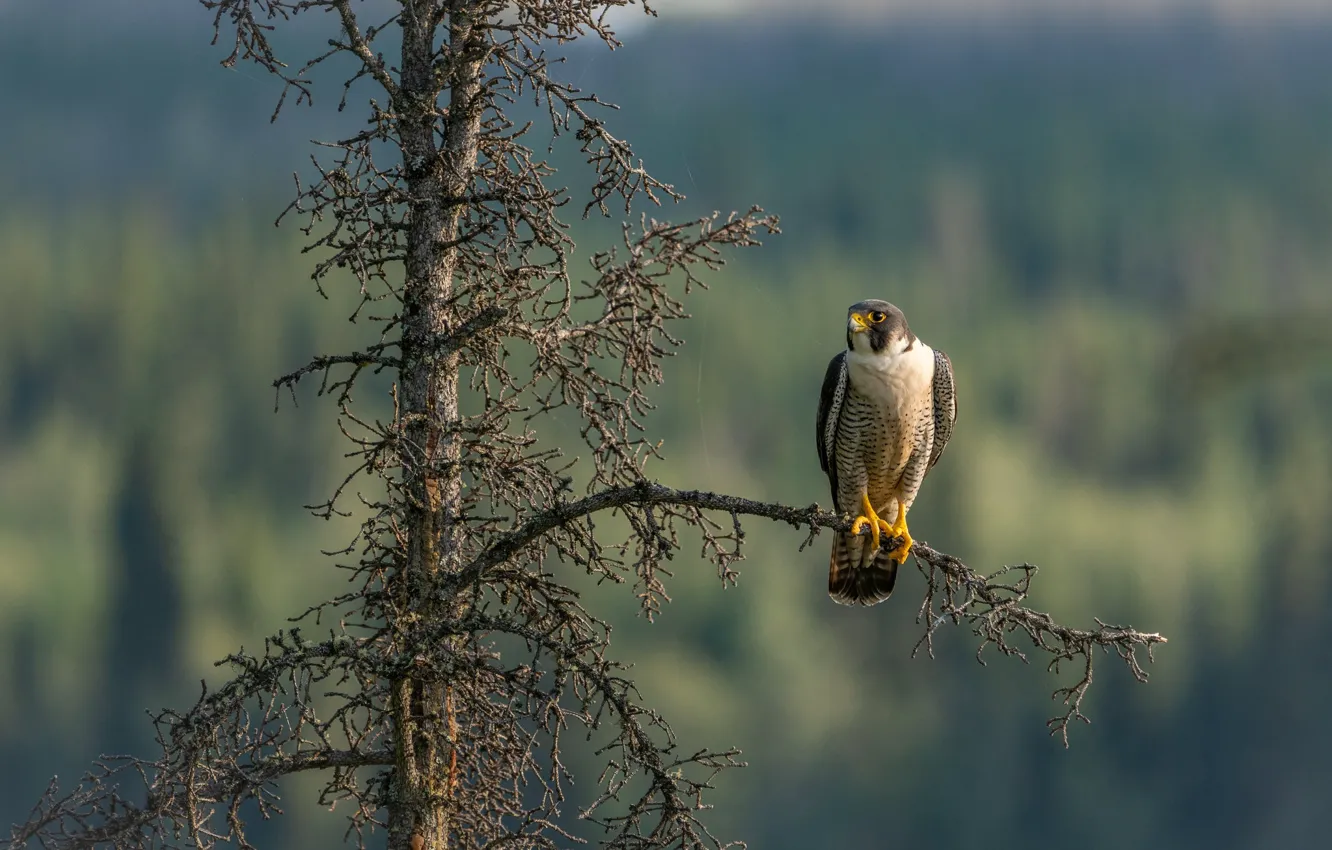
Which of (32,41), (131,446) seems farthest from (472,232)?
(32,41)

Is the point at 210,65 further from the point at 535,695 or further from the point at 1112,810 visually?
the point at 535,695

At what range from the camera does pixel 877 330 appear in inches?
228

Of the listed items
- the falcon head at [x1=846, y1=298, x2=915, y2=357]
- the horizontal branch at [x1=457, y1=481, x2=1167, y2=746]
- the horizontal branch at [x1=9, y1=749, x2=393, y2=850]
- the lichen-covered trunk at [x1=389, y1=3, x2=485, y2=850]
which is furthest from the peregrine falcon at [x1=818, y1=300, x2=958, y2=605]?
the horizontal branch at [x1=9, y1=749, x2=393, y2=850]

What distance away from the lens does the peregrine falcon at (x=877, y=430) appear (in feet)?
19.1

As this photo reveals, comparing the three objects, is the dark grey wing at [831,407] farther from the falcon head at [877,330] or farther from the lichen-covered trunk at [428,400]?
the lichen-covered trunk at [428,400]

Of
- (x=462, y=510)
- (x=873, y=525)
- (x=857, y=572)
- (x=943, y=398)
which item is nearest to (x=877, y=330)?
(x=943, y=398)

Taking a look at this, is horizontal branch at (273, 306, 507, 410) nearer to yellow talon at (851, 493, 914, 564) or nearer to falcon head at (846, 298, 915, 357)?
falcon head at (846, 298, 915, 357)

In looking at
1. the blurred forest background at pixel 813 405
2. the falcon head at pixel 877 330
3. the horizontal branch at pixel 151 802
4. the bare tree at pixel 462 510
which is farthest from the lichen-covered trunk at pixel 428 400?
the blurred forest background at pixel 813 405

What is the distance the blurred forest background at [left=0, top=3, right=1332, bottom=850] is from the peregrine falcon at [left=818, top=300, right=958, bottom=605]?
28.8 metres

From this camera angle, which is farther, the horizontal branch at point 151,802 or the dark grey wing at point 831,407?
the dark grey wing at point 831,407

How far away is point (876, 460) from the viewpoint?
19.8 feet

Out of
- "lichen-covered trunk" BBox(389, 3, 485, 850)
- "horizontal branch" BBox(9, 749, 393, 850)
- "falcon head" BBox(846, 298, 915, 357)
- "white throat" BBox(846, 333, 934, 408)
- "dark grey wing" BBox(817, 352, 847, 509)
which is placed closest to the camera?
"horizontal branch" BBox(9, 749, 393, 850)

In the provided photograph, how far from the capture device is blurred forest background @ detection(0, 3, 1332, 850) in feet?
169

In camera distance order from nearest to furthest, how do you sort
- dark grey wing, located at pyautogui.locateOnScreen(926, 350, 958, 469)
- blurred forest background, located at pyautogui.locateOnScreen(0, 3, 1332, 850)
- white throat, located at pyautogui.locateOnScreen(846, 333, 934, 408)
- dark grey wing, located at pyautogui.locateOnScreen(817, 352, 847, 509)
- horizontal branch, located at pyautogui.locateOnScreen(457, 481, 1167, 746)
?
horizontal branch, located at pyautogui.locateOnScreen(457, 481, 1167, 746) → white throat, located at pyautogui.locateOnScreen(846, 333, 934, 408) → dark grey wing, located at pyautogui.locateOnScreen(817, 352, 847, 509) → dark grey wing, located at pyautogui.locateOnScreen(926, 350, 958, 469) → blurred forest background, located at pyautogui.locateOnScreen(0, 3, 1332, 850)
